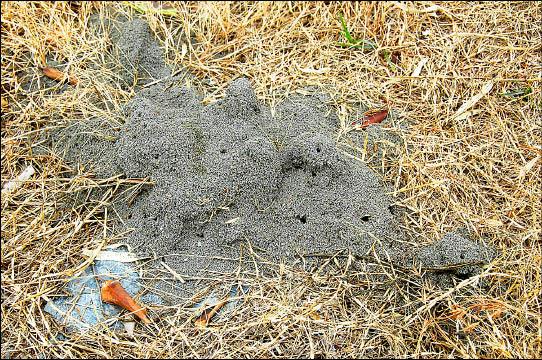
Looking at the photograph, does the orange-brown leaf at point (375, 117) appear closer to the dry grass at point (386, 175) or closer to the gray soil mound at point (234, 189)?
the dry grass at point (386, 175)

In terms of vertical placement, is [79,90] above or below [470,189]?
above

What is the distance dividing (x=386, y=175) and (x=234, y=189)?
2.17ft

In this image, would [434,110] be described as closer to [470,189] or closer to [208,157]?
[470,189]

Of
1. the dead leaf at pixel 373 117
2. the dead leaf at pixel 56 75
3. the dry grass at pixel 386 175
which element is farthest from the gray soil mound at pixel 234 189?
the dead leaf at pixel 56 75

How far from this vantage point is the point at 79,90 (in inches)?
101

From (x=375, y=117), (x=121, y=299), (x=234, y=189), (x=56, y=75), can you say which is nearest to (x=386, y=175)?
(x=375, y=117)

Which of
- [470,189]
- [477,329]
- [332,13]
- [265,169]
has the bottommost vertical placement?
[477,329]

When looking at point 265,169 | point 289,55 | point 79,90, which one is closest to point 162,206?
point 265,169

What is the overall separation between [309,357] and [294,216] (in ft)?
1.79

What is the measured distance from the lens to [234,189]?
2.18 meters

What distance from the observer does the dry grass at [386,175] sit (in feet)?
6.48

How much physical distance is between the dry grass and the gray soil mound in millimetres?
87

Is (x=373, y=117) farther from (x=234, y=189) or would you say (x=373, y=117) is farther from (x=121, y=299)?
(x=121, y=299)

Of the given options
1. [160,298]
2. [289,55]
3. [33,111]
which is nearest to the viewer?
[160,298]
